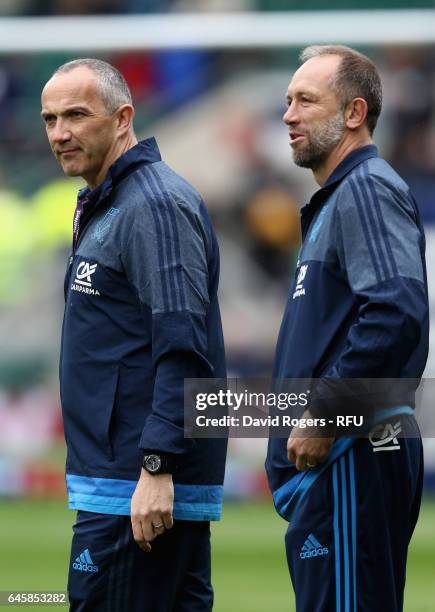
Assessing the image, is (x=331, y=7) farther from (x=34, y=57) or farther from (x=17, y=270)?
(x=17, y=270)

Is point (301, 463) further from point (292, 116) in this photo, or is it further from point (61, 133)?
point (61, 133)

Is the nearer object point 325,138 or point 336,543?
point 336,543

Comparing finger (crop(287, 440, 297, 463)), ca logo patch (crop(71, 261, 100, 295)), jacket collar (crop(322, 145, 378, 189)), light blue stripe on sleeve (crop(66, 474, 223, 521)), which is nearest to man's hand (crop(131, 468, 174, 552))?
light blue stripe on sleeve (crop(66, 474, 223, 521))

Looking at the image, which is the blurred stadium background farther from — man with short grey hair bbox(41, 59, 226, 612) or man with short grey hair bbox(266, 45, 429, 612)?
man with short grey hair bbox(266, 45, 429, 612)

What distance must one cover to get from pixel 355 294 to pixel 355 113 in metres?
0.60

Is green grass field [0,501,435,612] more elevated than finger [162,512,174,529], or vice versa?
green grass field [0,501,435,612]

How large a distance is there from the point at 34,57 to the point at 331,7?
91.4 inches

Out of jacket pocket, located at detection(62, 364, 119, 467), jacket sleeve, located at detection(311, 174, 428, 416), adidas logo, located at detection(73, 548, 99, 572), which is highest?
jacket sleeve, located at detection(311, 174, 428, 416)

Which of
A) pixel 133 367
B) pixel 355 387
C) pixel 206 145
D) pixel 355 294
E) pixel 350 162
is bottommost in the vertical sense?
pixel 355 387

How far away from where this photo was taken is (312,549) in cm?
373

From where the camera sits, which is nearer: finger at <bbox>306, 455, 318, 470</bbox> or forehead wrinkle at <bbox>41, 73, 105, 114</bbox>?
finger at <bbox>306, 455, 318, 470</bbox>

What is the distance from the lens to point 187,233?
3.87 m

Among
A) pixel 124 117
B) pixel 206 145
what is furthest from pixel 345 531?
pixel 206 145

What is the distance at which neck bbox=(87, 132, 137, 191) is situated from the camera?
13.3ft
